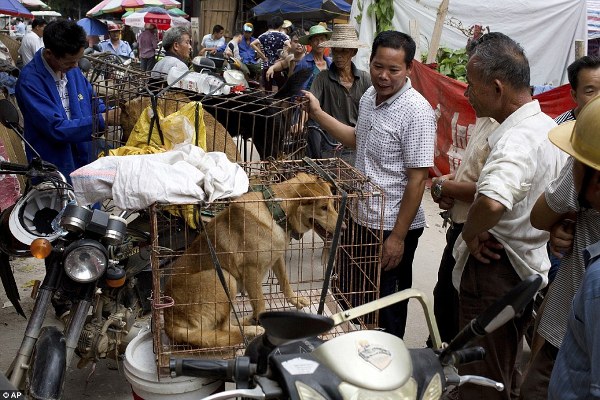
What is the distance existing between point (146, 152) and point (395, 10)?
9258 mm

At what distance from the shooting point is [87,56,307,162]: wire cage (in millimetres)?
3693

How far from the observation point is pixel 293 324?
61.8 inches

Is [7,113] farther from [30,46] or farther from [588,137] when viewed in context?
[30,46]

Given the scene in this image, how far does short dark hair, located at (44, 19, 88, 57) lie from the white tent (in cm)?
769

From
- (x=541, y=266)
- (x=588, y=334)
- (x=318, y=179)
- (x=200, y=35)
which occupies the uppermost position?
(x=588, y=334)

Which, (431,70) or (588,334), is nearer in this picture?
(588,334)

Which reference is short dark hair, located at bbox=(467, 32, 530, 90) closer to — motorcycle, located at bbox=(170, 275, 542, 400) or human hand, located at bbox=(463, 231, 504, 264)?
human hand, located at bbox=(463, 231, 504, 264)

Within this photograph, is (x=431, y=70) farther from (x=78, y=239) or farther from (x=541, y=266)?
(x=78, y=239)

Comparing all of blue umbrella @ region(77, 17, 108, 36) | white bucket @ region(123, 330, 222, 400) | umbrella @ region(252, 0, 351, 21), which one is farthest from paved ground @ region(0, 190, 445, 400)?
blue umbrella @ region(77, 17, 108, 36)

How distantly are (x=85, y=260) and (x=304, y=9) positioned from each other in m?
19.3

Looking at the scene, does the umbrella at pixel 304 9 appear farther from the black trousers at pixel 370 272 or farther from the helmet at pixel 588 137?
the helmet at pixel 588 137

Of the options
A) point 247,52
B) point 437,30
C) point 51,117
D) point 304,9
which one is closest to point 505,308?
point 51,117

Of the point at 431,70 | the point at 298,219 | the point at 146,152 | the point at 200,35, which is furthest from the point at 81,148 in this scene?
the point at 200,35

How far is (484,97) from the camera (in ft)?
10.3
